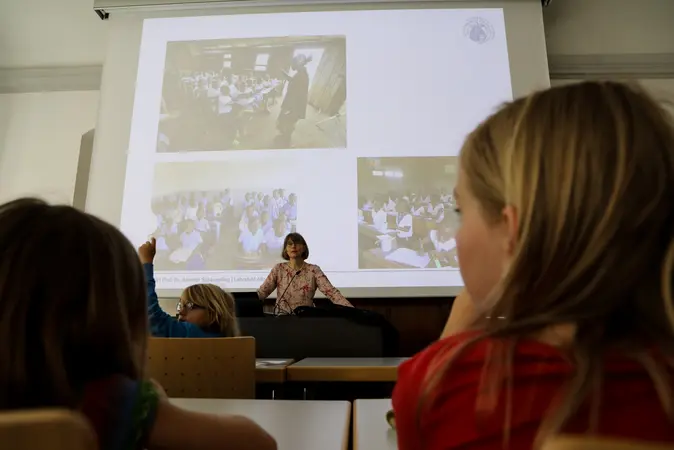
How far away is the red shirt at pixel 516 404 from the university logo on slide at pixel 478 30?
322 centimetres

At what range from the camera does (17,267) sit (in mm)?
523

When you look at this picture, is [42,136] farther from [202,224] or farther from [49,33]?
[202,224]

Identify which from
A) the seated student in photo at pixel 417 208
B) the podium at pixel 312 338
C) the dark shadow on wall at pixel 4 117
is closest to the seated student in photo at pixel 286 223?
the seated student in photo at pixel 417 208

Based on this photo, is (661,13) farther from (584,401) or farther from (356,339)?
(584,401)

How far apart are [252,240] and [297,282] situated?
0.54 meters

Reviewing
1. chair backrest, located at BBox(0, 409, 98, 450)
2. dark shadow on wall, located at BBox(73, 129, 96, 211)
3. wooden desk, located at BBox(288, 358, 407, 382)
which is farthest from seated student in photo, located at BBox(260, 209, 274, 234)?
chair backrest, located at BBox(0, 409, 98, 450)

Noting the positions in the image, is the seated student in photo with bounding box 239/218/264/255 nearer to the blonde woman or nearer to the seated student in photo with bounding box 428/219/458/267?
the seated student in photo with bounding box 428/219/458/267

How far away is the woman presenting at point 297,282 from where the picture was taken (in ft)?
9.11

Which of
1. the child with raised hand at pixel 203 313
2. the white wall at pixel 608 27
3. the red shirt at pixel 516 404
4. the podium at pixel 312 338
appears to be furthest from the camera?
the white wall at pixel 608 27

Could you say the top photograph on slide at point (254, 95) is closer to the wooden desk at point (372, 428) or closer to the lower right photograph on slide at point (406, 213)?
the lower right photograph on slide at point (406, 213)

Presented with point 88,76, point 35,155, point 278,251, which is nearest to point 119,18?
point 88,76

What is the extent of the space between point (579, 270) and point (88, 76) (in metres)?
4.43

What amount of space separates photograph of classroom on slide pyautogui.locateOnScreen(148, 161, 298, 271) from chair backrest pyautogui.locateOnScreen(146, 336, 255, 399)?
1929 millimetres

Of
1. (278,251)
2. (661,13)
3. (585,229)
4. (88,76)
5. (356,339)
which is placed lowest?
(356,339)
